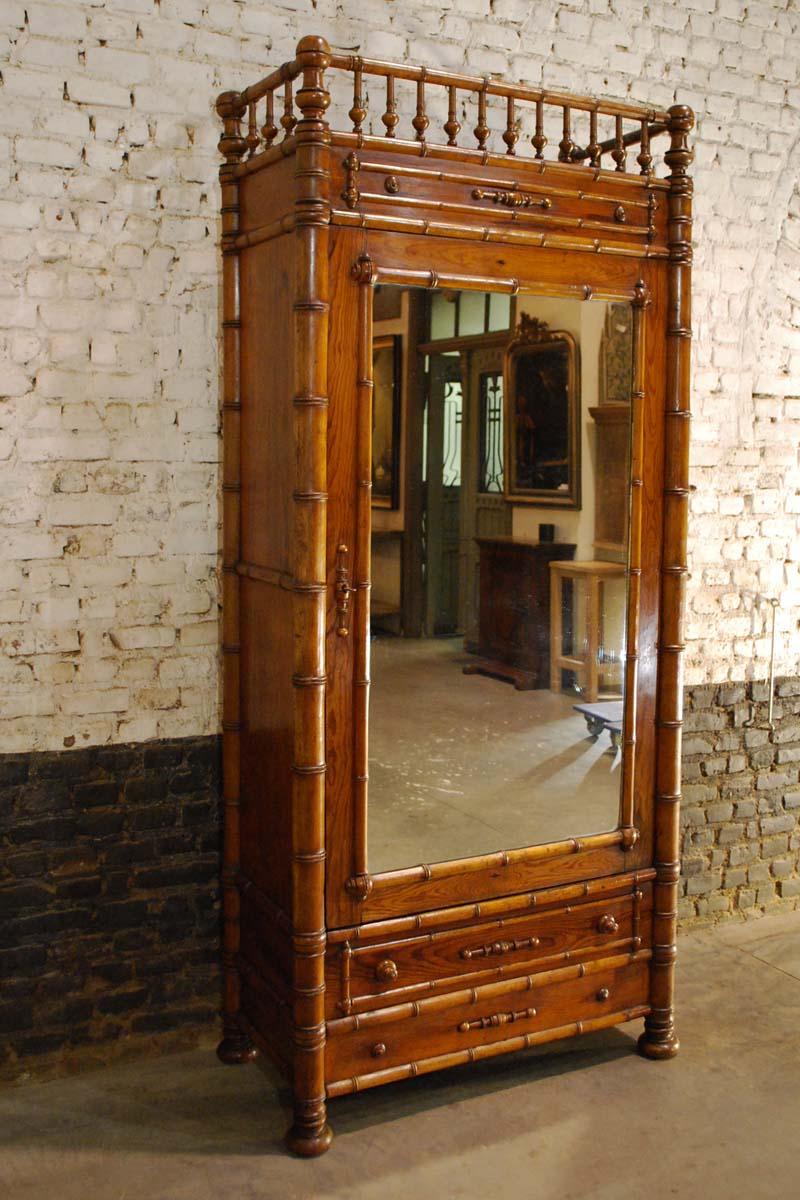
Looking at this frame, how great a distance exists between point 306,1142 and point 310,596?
1.45m

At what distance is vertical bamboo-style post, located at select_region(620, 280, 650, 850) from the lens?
3410 mm

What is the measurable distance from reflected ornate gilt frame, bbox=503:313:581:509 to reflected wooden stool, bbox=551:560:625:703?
0.63 ft

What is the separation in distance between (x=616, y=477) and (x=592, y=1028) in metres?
1.65

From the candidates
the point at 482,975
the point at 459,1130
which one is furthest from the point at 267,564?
the point at 459,1130

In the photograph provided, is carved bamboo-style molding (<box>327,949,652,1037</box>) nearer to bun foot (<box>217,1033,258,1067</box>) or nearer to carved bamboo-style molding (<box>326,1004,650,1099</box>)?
carved bamboo-style molding (<box>326,1004,650,1099</box>)

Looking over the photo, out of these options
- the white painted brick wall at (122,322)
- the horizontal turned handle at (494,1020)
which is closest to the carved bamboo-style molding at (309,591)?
the horizontal turned handle at (494,1020)

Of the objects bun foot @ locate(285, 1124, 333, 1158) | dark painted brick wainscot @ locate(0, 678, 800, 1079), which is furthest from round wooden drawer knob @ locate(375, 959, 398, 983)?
dark painted brick wainscot @ locate(0, 678, 800, 1079)

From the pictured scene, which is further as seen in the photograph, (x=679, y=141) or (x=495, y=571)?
(x=679, y=141)

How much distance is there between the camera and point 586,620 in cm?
341

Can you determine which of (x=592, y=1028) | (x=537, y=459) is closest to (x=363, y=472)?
(x=537, y=459)

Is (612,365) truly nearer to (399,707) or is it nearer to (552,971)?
(399,707)

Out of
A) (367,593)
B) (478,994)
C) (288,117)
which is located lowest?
(478,994)

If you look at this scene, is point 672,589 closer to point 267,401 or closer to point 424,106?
point 267,401

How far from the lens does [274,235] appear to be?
3078mm
